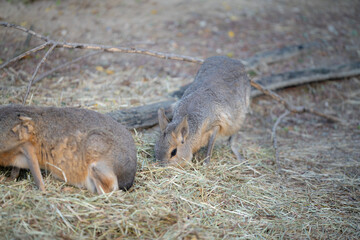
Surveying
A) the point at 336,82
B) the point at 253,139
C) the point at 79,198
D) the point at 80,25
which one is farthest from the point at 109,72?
the point at 336,82

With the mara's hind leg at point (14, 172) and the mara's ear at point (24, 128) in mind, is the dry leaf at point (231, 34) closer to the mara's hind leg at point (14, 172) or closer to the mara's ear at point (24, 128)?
the mara's ear at point (24, 128)

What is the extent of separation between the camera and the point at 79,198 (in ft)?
12.9

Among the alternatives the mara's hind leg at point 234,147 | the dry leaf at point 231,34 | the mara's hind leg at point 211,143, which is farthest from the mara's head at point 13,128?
the dry leaf at point 231,34

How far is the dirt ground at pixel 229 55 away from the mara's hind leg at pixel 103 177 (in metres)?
1.72

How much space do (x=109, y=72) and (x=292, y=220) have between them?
5486 mm

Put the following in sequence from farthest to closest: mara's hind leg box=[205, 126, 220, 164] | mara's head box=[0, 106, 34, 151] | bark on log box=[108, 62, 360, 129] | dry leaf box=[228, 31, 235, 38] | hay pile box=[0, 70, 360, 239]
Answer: dry leaf box=[228, 31, 235, 38] < bark on log box=[108, 62, 360, 129] < mara's hind leg box=[205, 126, 220, 164] < mara's head box=[0, 106, 34, 151] < hay pile box=[0, 70, 360, 239]

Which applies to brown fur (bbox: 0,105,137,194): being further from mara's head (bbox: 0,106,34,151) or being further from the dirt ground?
the dirt ground

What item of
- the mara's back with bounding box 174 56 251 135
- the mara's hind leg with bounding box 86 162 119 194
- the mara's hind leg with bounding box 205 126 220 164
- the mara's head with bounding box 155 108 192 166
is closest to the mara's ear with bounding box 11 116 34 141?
the mara's hind leg with bounding box 86 162 119 194

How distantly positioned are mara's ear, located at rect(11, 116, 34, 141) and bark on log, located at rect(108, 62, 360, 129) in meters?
1.87

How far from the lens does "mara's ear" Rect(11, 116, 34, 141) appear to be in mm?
3895

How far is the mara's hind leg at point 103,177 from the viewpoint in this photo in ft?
13.0

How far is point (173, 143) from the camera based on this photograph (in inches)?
197

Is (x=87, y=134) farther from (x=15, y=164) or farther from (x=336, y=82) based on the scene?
(x=336, y=82)

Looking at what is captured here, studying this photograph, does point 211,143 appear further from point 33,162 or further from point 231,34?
point 231,34
